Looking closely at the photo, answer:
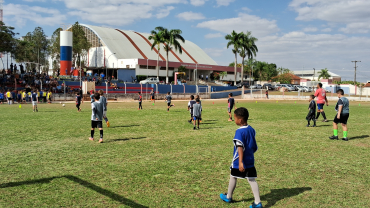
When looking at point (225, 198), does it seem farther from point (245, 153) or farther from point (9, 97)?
point (9, 97)

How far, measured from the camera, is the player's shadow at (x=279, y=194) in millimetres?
5149

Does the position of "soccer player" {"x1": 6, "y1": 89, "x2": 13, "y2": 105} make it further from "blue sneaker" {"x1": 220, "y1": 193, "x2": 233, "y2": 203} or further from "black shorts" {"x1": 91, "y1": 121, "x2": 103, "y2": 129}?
"blue sneaker" {"x1": 220, "y1": 193, "x2": 233, "y2": 203}

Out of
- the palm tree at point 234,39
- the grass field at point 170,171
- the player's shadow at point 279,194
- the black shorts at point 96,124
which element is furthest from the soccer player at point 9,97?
the palm tree at point 234,39

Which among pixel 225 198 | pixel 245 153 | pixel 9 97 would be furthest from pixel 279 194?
pixel 9 97

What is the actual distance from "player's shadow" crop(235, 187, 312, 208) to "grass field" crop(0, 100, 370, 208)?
2cm

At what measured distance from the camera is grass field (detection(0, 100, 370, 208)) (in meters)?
5.19

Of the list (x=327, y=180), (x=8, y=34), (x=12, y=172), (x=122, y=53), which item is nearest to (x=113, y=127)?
(x=12, y=172)

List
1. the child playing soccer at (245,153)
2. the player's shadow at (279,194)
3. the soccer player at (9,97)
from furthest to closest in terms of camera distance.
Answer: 1. the soccer player at (9,97)
2. the player's shadow at (279,194)
3. the child playing soccer at (245,153)

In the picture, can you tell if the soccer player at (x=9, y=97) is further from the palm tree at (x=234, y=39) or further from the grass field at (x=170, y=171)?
the palm tree at (x=234, y=39)

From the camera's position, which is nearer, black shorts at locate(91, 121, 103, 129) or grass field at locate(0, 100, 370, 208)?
grass field at locate(0, 100, 370, 208)

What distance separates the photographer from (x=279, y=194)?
5457 mm

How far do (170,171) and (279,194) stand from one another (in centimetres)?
248

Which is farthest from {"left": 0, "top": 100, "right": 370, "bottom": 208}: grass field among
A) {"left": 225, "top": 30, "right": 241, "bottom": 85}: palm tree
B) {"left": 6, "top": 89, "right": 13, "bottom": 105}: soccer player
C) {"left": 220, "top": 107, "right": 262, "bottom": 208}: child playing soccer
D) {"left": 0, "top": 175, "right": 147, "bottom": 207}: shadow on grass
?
{"left": 225, "top": 30, "right": 241, "bottom": 85}: palm tree

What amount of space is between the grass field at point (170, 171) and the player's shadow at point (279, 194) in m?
0.02
